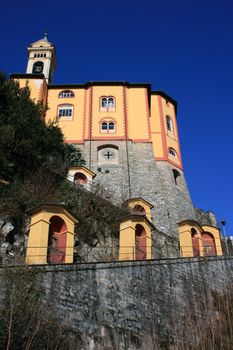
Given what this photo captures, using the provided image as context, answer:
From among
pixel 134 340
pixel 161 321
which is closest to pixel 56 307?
pixel 134 340

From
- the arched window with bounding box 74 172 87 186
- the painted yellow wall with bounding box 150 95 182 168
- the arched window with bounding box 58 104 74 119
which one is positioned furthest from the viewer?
the arched window with bounding box 58 104 74 119

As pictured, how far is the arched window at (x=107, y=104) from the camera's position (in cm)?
3559

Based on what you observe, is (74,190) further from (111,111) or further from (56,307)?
(111,111)

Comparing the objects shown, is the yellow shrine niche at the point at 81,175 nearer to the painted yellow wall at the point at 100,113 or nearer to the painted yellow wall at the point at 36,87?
the painted yellow wall at the point at 100,113

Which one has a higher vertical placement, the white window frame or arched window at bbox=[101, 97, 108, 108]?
arched window at bbox=[101, 97, 108, 108]

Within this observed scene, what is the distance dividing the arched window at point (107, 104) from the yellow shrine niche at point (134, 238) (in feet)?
64.7

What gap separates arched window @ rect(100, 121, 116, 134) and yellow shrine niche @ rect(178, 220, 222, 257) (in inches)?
561

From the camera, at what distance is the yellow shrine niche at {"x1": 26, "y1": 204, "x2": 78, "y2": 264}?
522 inches

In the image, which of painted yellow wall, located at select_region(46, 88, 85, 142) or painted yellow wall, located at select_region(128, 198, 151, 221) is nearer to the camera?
painted yellow wall, located at select_region(128, 198, 151, 221)

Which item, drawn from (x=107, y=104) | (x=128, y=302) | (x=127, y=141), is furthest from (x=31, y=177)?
(x=107, y=104)

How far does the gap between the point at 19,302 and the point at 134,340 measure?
12.7 ft

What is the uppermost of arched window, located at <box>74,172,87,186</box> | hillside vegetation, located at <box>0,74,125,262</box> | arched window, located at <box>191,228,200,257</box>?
arched window, located at <box>74,172,87,186</box>

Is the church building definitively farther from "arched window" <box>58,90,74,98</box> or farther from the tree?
the tree

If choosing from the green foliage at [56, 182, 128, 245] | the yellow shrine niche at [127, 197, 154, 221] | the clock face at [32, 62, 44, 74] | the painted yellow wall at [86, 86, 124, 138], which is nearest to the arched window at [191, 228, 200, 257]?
the green foliage at [56, 182, 128, 245]
